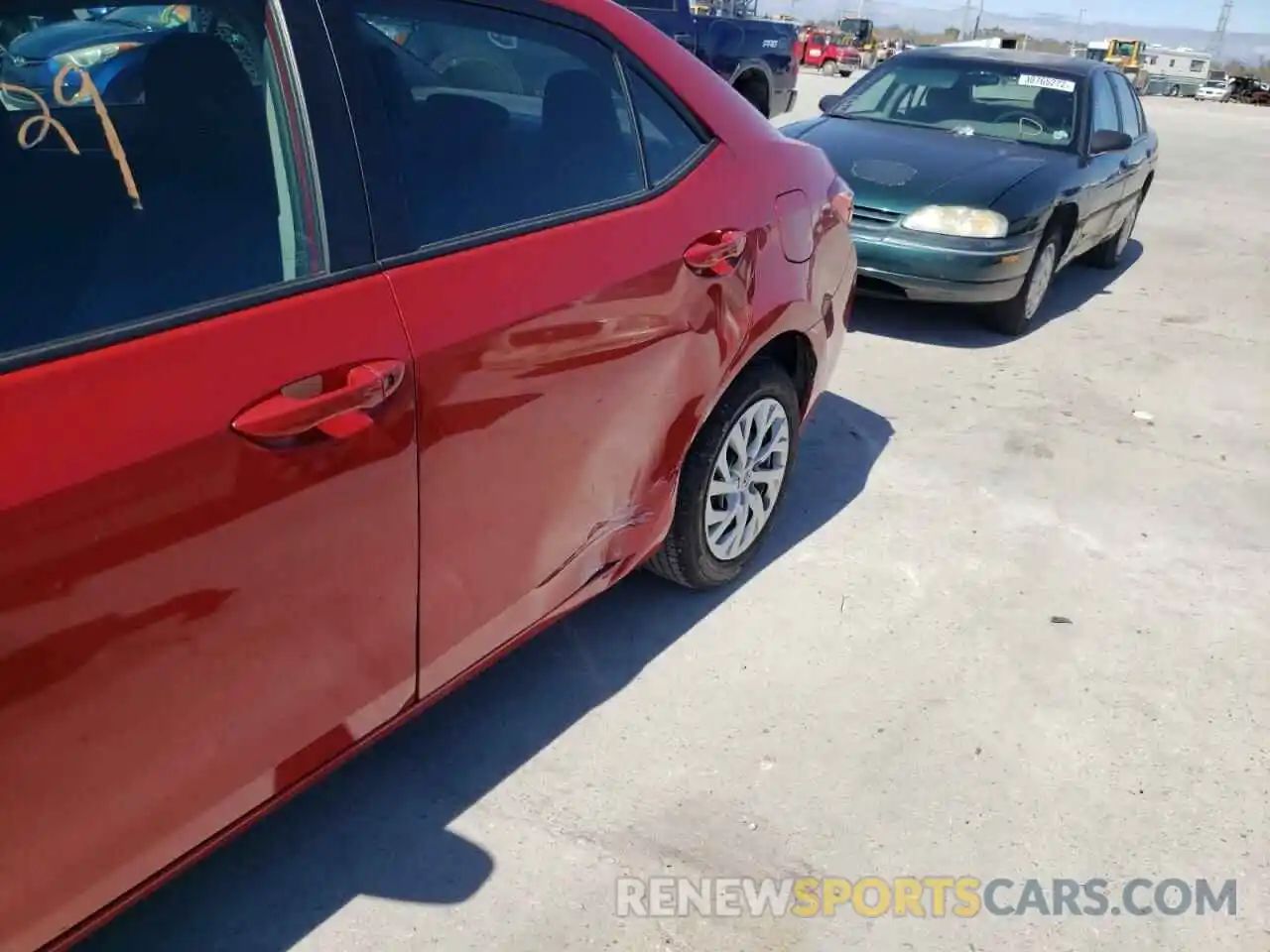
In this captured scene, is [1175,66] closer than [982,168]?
No

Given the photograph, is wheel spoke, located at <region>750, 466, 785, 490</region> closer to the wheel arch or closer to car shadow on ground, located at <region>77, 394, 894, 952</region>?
car shadow on ground, located at <region>77, 394, 894, 952</region>

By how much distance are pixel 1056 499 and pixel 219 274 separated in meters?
3.36

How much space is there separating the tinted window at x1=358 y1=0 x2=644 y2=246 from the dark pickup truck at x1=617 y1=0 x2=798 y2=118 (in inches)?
291

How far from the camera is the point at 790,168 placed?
3.06 m

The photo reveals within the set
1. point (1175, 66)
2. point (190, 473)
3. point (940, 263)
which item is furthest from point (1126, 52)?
Result: point (190, 473)

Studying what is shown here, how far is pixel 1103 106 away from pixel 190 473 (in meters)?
6.81

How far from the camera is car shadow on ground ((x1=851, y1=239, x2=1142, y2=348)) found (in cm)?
596

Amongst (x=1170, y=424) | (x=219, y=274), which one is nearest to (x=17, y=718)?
(x=219, y=274)

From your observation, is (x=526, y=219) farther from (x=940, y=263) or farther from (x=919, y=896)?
(x=940, y=263)

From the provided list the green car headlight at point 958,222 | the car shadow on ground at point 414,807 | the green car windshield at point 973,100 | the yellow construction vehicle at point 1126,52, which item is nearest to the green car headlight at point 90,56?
the car shadow on ground at point 414,807

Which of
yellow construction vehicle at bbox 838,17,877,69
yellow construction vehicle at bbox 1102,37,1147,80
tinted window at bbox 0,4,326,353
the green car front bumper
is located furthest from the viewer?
yellow construction vehicle at bbox 1102,37,1147,80

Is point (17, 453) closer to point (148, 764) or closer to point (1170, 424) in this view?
point (148, 764)

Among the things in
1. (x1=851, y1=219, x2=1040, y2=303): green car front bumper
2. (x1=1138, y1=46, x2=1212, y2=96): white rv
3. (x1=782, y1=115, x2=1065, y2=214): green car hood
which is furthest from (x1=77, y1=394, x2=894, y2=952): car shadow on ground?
(x1=1138, y1=46, x2=1212, y2=96): white rv

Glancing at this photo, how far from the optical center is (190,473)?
1.50 metres
